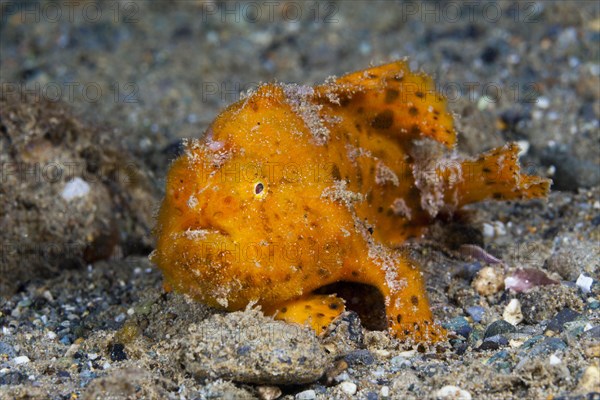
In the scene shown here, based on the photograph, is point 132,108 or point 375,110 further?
point 132,108

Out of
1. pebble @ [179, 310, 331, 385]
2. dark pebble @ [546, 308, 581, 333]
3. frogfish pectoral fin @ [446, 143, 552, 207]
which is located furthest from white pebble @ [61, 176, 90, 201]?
dark pebble @ [546, 308, 581, 333]

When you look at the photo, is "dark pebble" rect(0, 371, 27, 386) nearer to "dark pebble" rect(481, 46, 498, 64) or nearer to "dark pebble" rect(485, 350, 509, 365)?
"dark pebble" rect(485, 350, 509, 365)

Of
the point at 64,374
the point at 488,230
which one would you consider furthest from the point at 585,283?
the point at 64,374

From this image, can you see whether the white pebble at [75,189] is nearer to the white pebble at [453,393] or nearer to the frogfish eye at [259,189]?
the frogfish eye at [259,189]

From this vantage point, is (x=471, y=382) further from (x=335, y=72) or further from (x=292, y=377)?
(x=335, y=72)

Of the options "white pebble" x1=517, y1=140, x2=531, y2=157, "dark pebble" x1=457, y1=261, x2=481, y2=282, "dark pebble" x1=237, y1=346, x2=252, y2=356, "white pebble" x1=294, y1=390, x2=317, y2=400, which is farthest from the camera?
"white pebble" x1=517, y1=140, x2=531, y2=157

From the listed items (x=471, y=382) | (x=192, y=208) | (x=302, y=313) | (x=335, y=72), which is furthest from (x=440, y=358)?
(x=335, y=72)
